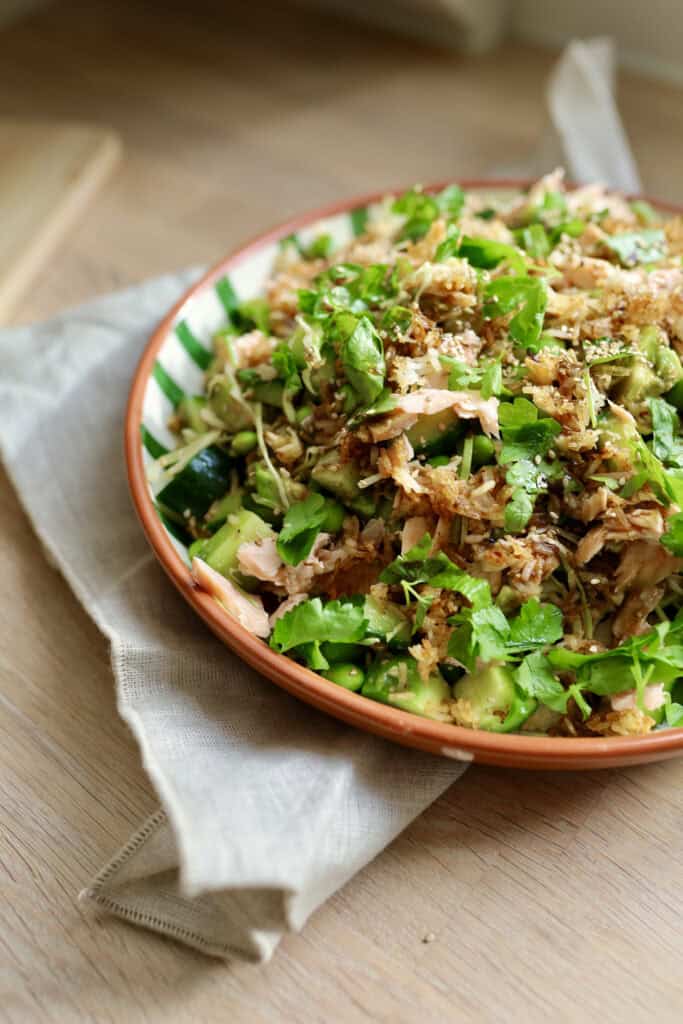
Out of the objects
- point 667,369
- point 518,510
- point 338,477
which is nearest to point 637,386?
point 667,369

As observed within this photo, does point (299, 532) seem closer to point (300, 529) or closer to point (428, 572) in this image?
point (300, 529)

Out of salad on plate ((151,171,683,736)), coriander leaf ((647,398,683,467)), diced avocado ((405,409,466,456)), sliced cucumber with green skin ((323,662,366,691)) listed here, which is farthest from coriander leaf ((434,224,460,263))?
sliced cucumber with green skin ((323,662,366,691))

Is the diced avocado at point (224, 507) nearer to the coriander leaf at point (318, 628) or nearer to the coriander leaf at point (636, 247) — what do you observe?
the coriander leaf at point (318, 628)

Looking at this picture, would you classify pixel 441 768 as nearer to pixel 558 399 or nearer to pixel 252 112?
pixel 558 399

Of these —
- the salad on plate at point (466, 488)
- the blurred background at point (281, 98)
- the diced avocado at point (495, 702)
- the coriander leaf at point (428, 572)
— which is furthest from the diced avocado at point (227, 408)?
the blurred background at point (281, 98)

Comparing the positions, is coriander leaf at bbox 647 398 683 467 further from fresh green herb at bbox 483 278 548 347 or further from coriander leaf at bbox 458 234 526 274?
coriander leaf at bbox 458 234 526 274

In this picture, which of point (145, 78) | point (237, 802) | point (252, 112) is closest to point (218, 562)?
point (237, 802)
